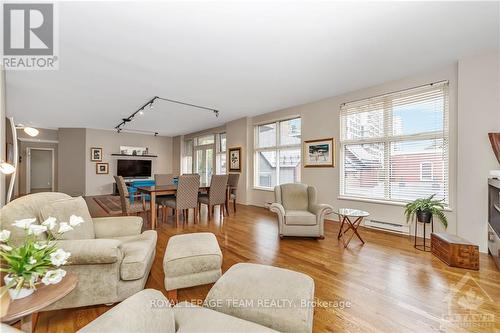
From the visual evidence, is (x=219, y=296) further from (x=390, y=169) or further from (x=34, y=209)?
(x=390, y=169)

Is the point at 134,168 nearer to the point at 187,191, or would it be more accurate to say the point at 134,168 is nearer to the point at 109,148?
the point at 109,148

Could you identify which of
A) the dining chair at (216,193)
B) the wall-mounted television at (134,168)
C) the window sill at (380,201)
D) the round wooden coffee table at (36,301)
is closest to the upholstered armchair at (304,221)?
the window sill at (380,201)

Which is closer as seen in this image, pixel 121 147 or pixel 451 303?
pixel 451 303

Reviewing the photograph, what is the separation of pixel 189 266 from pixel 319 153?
385cm

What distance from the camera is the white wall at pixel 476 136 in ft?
9.28

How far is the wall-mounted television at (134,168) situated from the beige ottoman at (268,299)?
9.00 m

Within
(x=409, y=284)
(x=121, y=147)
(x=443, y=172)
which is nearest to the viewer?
(x=409, y=284)

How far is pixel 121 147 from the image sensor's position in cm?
890

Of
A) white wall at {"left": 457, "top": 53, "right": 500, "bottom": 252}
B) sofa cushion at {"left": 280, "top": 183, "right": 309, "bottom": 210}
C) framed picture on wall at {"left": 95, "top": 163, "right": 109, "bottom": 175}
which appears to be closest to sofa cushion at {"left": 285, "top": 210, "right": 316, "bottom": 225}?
sofa cushion at {"left": 280, "top": 183, "right": 309, "bottom": 210}

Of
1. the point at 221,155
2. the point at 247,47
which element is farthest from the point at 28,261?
the point at 221,155

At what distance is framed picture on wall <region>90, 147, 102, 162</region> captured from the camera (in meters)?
8.27

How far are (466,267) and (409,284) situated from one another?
3.06 feet

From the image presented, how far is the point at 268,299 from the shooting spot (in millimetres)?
1249

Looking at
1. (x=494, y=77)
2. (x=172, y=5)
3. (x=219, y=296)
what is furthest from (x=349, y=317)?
(x=494, y=77)
